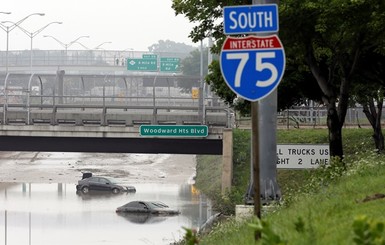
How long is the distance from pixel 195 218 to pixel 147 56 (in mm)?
69952

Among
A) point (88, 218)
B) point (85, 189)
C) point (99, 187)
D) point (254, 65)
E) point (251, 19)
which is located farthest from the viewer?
point (99, 187)

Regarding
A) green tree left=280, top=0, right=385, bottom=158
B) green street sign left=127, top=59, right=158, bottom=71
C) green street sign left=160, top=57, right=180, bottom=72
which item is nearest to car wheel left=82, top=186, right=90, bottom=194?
green tree left=280, top=0, right=385, bottom=158

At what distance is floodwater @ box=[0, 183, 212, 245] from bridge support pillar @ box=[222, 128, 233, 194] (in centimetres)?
202

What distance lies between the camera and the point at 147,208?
157 feet

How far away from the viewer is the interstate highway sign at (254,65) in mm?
9930

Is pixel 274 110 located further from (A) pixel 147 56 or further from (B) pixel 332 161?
(A) pixel 147 56

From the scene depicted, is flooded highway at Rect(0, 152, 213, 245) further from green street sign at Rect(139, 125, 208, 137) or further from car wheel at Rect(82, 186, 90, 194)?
green street sign at Rect(139, 125, 208, 137)

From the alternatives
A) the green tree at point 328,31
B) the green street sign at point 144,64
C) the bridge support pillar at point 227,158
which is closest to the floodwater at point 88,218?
the bridge support pillar at point 227,158

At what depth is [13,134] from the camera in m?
42.0

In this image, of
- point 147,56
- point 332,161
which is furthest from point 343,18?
point 147,56

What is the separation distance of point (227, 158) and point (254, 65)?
105 feet

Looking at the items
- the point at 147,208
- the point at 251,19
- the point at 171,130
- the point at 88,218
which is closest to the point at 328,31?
the point at 251,19

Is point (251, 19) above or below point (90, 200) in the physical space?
above

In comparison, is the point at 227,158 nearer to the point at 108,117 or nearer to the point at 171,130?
the point at 171,130
